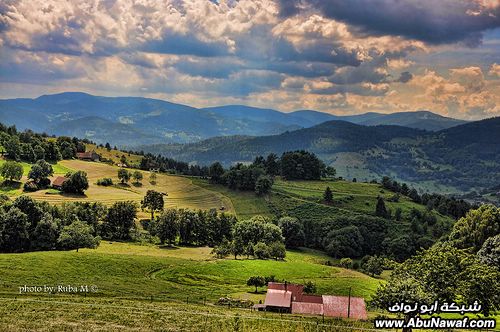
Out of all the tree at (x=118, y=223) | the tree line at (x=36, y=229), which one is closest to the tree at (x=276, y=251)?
the tree at (x=118, y=223)

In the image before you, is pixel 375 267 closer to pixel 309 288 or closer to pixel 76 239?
pixel 309 288

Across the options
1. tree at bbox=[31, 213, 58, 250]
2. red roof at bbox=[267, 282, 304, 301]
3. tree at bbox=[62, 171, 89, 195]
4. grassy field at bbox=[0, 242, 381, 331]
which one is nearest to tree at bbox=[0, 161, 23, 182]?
tree at bbox=[62, 171, 89, 195]

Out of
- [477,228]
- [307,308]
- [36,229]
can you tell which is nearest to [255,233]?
[36,229]

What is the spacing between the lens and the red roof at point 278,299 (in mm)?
76125

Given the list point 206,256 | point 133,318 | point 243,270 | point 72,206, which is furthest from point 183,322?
point 72,206

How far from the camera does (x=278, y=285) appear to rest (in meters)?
82.5

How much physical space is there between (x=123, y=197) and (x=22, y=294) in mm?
136648

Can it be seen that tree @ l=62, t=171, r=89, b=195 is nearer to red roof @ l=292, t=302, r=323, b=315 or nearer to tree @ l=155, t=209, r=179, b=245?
tree @ l=155, t=209, r=179, b=245

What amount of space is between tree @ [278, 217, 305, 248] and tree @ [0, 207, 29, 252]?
94800 mm

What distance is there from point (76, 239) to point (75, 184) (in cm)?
7569

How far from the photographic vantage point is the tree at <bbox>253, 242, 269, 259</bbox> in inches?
5472

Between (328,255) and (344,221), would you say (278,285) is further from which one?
(344,221)

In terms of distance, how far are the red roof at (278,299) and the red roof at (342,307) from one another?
6137 mm

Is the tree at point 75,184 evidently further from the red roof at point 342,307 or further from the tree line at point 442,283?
the tree line at point 442,283
